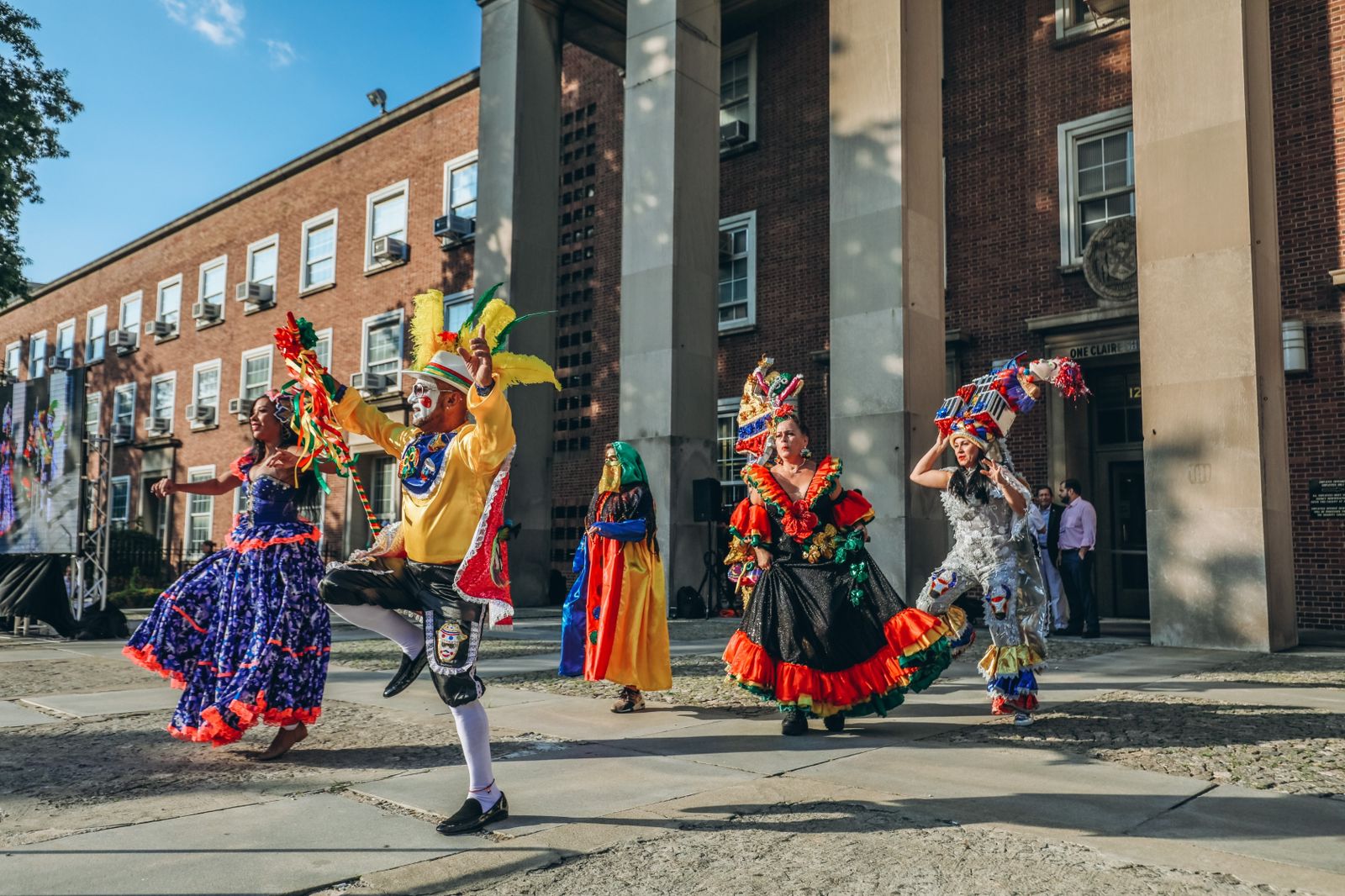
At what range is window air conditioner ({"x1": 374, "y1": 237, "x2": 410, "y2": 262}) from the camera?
2366cm

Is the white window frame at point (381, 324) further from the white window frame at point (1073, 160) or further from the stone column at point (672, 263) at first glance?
the white window frame at point (1073, 160)

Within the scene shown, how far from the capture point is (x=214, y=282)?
3042 cm

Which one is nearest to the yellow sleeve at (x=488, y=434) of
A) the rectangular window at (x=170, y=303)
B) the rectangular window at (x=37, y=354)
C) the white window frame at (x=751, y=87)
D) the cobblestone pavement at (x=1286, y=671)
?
the cobblestone pavement at (x=1286, y=671)

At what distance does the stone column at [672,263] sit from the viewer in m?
13.6

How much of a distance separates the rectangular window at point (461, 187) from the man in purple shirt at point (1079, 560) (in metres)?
15.0

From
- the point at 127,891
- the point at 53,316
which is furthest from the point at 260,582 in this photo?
the point at 53,316

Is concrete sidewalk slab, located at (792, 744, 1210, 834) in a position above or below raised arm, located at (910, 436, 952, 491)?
below

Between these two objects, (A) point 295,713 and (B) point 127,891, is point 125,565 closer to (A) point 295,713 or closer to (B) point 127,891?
(A) point 295,713

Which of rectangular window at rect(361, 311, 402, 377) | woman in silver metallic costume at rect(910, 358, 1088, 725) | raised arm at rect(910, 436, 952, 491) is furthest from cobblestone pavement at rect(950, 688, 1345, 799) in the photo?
rectangular window at rect(361, 311, 402, 377)

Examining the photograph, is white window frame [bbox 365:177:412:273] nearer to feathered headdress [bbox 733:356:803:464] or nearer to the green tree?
the green tree

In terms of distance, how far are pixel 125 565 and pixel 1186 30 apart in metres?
22.7

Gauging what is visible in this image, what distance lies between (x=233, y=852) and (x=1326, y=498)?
12804mm

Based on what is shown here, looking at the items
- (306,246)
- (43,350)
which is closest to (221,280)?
(306,246)

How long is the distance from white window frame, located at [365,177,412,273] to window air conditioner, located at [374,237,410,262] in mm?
150
